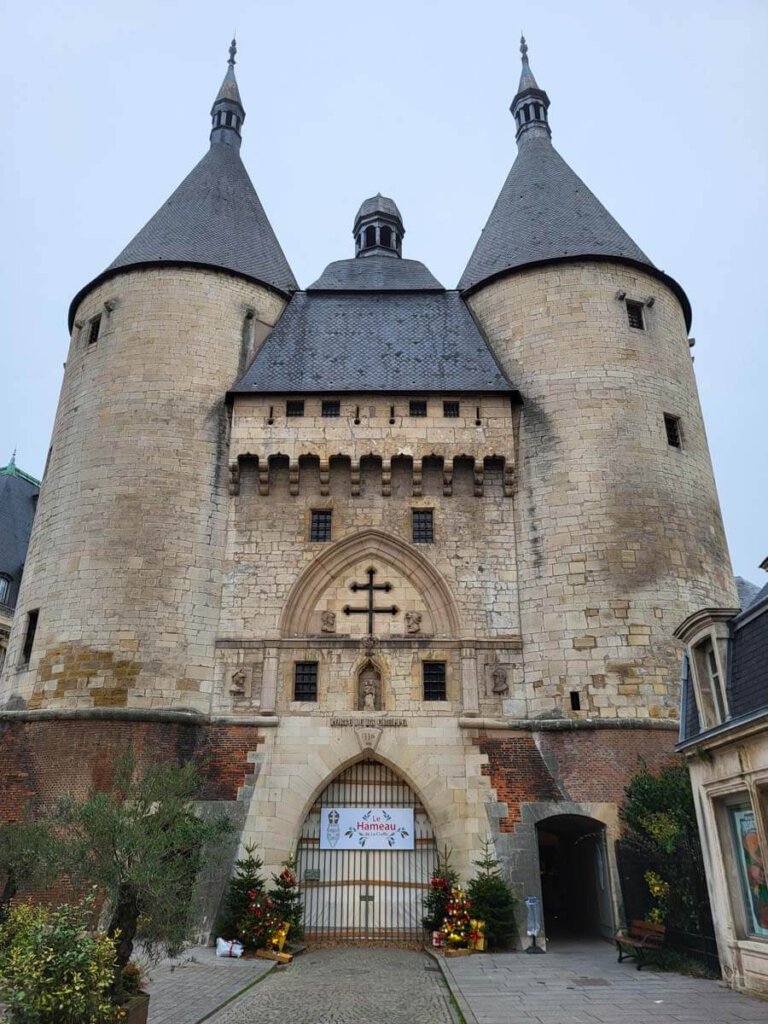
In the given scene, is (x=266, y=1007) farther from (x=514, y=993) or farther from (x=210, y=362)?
(x=210, y=362)

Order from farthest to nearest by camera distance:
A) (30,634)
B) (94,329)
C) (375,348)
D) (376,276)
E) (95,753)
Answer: (376,276), (375,348), (94,329), (30,634), (95,753)

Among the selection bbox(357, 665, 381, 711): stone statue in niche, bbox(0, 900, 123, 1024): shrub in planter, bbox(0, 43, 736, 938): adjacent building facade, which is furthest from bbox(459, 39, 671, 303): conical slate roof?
bbox(0, 900, 123, 1024): shrub in planter

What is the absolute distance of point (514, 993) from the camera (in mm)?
10695

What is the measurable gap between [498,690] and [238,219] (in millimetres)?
16845

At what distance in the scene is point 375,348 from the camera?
22.1m

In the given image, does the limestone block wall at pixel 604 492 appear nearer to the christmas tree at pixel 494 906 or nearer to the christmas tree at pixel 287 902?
the christmas tree at pixel 494 906

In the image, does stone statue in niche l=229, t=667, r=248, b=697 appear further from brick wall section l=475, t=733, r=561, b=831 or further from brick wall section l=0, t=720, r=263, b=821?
brick wall section l=475, t=733, r=561, b=831

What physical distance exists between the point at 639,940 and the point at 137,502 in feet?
45.4

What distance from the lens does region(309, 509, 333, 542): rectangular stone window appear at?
19172 millimetres

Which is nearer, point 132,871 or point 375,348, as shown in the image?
point 132,871

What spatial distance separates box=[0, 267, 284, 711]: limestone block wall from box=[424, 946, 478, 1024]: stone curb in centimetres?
696

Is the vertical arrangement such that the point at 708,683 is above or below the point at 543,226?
below

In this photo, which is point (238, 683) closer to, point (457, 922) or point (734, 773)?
point (457, 922)

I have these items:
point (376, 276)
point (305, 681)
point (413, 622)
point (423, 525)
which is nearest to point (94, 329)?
point (376, 276)
